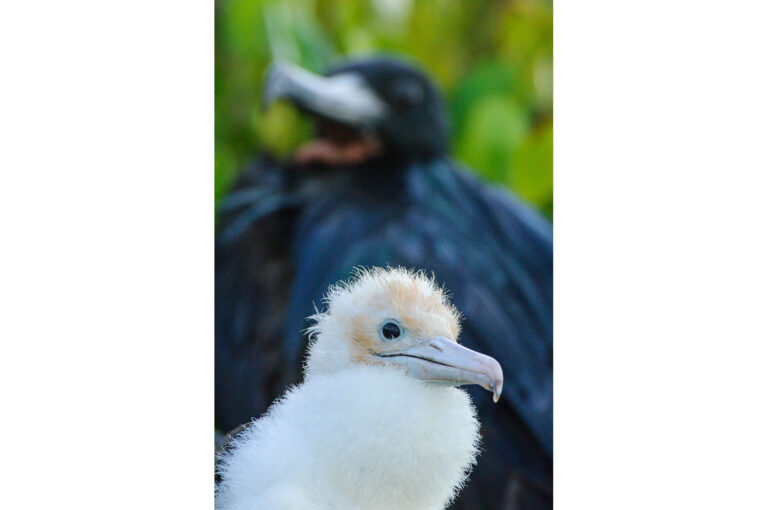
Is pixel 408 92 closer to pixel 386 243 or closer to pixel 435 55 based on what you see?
pixel 435 55

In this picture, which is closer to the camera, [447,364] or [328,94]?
[447,364]

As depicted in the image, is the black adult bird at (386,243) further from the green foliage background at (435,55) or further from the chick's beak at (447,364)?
the chick's beak at (447,364)

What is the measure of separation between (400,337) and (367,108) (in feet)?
2.35

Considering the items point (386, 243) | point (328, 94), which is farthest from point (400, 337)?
point (328, 94)

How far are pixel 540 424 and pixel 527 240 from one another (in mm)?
345

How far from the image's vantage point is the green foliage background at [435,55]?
1743mm

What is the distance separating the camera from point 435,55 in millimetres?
1768

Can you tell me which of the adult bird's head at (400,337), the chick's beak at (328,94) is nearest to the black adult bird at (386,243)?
the chick's beak at (328,94)

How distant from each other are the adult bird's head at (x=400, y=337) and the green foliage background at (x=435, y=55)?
0.57 meters

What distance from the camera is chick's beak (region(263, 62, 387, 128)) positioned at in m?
1.75

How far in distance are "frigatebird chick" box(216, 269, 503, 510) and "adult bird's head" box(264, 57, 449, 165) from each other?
0.60 m

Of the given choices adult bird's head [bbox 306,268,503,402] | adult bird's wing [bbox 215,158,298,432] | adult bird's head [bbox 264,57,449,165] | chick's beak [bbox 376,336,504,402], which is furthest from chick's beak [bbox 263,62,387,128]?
chick's beak [bbox 376,336,504,402]
